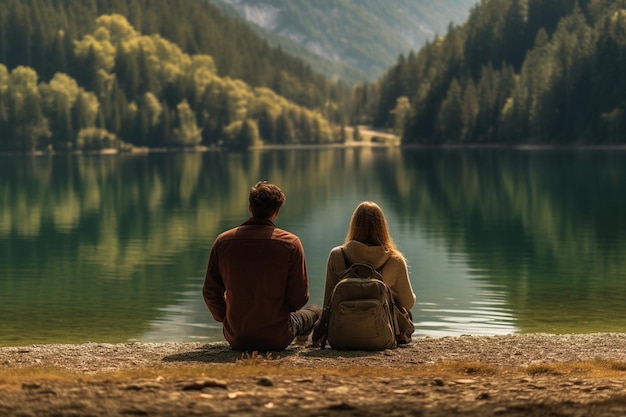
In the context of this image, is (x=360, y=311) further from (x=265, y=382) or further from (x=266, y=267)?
(x=265, y=382)

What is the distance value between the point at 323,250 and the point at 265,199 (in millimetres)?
31274

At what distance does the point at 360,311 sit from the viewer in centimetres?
1574

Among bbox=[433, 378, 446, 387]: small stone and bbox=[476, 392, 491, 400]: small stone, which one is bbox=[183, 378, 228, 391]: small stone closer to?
bbox=[433, 378, 446, 387]: small stone

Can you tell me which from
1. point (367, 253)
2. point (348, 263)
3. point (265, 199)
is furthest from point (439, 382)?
point (348, 263)

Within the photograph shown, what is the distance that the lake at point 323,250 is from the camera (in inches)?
1075

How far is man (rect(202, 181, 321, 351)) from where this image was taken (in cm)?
1509

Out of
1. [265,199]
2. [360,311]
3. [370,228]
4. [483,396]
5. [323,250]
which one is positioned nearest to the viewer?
[483,396]

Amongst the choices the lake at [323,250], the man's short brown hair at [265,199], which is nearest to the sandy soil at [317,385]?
the man's short brown hair at [265,199]

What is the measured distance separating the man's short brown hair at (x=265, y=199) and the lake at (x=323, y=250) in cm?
911

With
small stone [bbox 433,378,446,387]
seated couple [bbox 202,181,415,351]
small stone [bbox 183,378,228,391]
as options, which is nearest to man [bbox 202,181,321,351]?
seated couple [bbox 202,181,415,351]

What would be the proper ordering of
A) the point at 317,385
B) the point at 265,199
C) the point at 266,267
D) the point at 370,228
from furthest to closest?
the point at 370,228 → the point at 266,267 → the point at 265,199 → the point at 317,385

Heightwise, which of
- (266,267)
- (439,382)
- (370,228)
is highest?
(370,228)

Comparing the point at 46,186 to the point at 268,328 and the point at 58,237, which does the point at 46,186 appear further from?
the point at 268,328

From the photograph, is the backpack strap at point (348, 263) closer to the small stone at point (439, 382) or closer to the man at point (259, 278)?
the man at point (259, 278)
